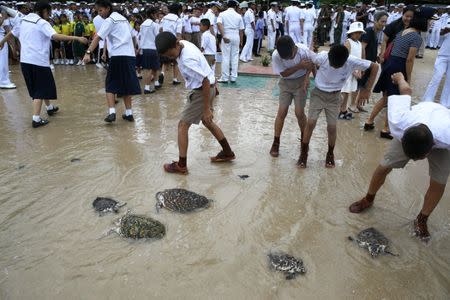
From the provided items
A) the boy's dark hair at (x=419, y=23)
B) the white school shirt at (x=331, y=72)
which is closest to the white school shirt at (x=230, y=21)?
the boy's dark hair at (x=419, y=23)

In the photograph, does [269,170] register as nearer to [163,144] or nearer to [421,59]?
[163,144]

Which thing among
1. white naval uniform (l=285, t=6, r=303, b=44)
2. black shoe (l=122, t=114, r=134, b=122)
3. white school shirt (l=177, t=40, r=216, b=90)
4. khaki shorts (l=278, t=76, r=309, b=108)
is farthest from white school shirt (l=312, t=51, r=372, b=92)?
white naval uniform (l=285, t=6, r=303, b=44)

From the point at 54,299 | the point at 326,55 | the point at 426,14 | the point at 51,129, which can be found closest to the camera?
the point at 54,299

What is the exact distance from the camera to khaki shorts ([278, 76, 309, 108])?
448cm

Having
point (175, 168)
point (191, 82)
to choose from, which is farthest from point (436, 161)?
point (175, 168)

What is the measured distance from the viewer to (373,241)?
10.0 feet

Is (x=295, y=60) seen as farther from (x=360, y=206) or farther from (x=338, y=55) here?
(x=360, y=206)

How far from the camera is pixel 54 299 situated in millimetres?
2430

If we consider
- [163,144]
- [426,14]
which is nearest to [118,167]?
[163,144]

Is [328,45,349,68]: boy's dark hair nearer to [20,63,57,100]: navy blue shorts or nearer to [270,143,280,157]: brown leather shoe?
[270,143,280,157]: brown leather shoe

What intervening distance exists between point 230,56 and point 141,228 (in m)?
6.26

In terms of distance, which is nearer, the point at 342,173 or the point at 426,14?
the point at 342,173

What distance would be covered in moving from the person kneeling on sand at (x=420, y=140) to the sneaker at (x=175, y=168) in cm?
184

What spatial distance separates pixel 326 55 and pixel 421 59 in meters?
12.1
